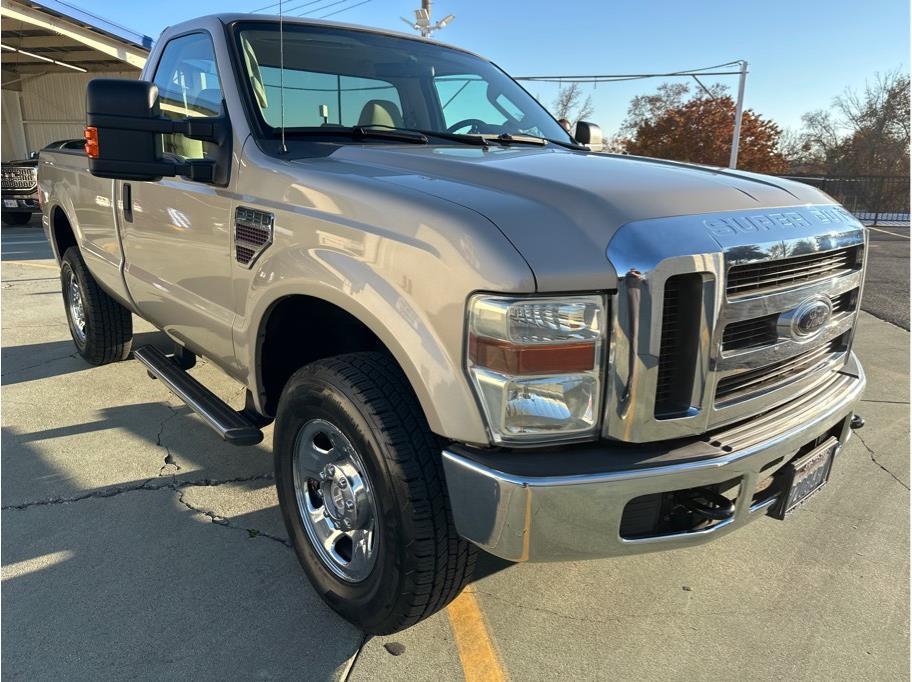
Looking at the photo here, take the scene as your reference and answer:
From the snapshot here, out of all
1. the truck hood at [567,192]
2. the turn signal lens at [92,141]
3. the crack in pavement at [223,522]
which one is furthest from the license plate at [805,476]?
the turn signal lens at [92,141]

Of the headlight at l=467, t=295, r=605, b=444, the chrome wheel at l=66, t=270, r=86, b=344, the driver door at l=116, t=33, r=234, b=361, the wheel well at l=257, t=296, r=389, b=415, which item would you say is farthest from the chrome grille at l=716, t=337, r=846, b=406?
the chrome wheel at l=66, t=270, r=86, b=344

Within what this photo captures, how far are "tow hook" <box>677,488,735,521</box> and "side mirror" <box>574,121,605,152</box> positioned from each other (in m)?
2.57

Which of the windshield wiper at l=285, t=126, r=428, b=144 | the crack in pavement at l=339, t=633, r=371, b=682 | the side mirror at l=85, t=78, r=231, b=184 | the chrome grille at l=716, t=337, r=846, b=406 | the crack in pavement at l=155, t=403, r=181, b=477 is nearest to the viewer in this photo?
the chrome grille at l=716, t=337, r=846, b=406

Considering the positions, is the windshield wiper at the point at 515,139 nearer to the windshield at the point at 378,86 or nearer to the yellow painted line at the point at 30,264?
the windshield at the point at 378,86

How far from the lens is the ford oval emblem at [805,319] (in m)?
2.01

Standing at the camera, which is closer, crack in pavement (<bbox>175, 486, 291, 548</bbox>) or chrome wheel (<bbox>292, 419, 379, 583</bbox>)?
chrome wheel (<bbox>292, 419, 379, 583</bbox>)

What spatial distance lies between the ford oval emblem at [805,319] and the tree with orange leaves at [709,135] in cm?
2787

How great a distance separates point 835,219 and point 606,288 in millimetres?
1087

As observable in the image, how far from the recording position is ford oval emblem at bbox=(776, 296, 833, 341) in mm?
2012

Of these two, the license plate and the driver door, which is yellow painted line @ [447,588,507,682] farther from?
the driver door

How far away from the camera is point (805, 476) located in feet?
7.14

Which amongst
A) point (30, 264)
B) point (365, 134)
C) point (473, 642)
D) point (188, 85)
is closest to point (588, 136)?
point (365, 134)

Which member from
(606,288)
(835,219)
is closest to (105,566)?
(606,288)

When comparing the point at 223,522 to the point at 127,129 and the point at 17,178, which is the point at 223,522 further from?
the point at 17,178
